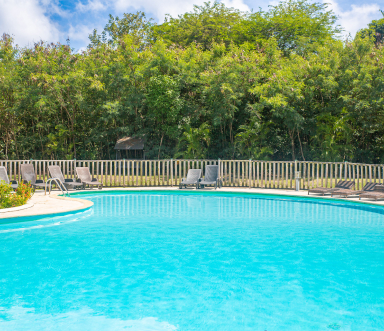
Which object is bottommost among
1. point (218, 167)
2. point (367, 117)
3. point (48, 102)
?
point (218, 167)

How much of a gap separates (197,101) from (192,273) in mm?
17279

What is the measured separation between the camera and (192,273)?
497cm

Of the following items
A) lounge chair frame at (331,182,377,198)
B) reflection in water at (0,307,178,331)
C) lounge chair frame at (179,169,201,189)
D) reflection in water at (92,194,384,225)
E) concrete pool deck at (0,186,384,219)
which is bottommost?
reflection in water at (0,307,178,331)

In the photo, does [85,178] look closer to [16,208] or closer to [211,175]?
[211,175]

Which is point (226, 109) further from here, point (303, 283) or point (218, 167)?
point (303, 283)

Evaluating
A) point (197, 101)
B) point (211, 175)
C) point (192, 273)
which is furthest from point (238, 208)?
point (197, 101)

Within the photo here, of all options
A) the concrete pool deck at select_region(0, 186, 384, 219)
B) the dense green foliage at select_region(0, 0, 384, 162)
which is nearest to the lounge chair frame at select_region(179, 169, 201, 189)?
the concrete pool deck at select_region(0, 186, 384, 219)

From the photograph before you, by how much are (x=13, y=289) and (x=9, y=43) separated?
68.0 feet

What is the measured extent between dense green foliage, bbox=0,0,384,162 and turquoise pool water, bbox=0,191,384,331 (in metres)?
10.1

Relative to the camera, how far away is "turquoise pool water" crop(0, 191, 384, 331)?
12.0ft

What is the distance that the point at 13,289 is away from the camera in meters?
4.37

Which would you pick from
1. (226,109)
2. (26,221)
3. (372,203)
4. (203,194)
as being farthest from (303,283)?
(226,109)

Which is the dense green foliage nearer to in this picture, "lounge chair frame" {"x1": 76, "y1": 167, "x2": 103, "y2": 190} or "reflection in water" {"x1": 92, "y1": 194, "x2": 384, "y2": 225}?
"lounge chair frame" {"x1": 76, "y1": 167, "x2": 103, "y2": 190}

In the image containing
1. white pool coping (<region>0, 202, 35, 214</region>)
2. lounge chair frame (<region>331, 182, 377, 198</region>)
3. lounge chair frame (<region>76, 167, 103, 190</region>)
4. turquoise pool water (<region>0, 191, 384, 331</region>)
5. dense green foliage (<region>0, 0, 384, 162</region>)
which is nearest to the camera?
turquoise pool water (<region>0, 191, 384, 331</region>)
